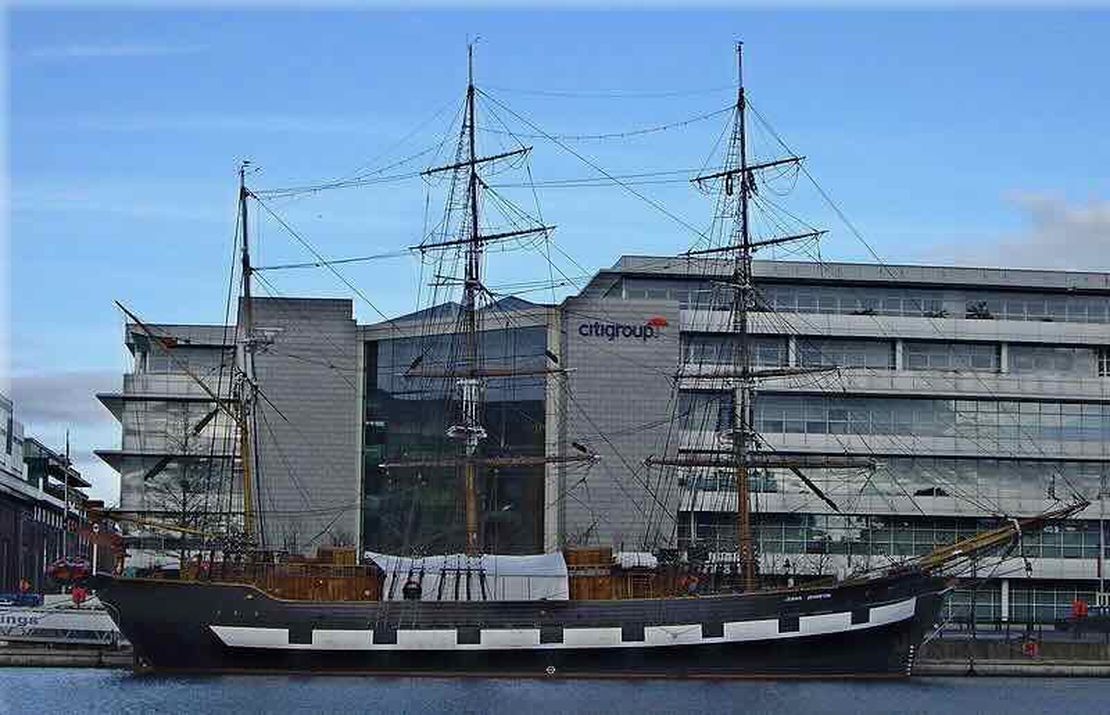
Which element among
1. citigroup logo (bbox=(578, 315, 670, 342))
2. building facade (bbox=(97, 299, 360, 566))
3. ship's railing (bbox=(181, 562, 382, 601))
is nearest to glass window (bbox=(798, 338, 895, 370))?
citigroup logo (bbox=(578, 315, 670, 342))

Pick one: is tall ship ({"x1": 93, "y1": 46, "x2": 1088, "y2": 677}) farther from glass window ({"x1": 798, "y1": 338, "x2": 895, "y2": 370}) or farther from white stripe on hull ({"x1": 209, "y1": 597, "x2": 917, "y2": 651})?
glass window ({"x1": 798, "y1": 338, "x2": 895, "y2": 370})

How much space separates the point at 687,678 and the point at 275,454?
38190 millimetres

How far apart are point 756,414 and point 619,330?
30.5 ft

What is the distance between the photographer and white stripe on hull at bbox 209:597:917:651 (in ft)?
250

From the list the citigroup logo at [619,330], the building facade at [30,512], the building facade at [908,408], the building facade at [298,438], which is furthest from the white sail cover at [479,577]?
the building facade at [30,512]

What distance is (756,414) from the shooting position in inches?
4166

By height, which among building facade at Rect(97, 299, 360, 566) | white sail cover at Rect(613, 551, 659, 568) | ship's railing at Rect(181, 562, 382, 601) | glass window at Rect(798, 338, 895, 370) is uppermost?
glass window at Rect(798, 338, 895, 370)

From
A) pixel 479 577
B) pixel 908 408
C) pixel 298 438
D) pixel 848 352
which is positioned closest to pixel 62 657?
pixel 479 577

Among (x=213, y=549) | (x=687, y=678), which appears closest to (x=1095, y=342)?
(x=687, y=678)

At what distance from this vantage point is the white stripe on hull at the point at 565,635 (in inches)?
3000

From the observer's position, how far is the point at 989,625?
10619cm

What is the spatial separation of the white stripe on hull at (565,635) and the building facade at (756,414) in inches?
Answer: 932

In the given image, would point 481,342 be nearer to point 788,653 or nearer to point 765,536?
point 765,536

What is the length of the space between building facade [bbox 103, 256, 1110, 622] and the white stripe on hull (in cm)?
2367
